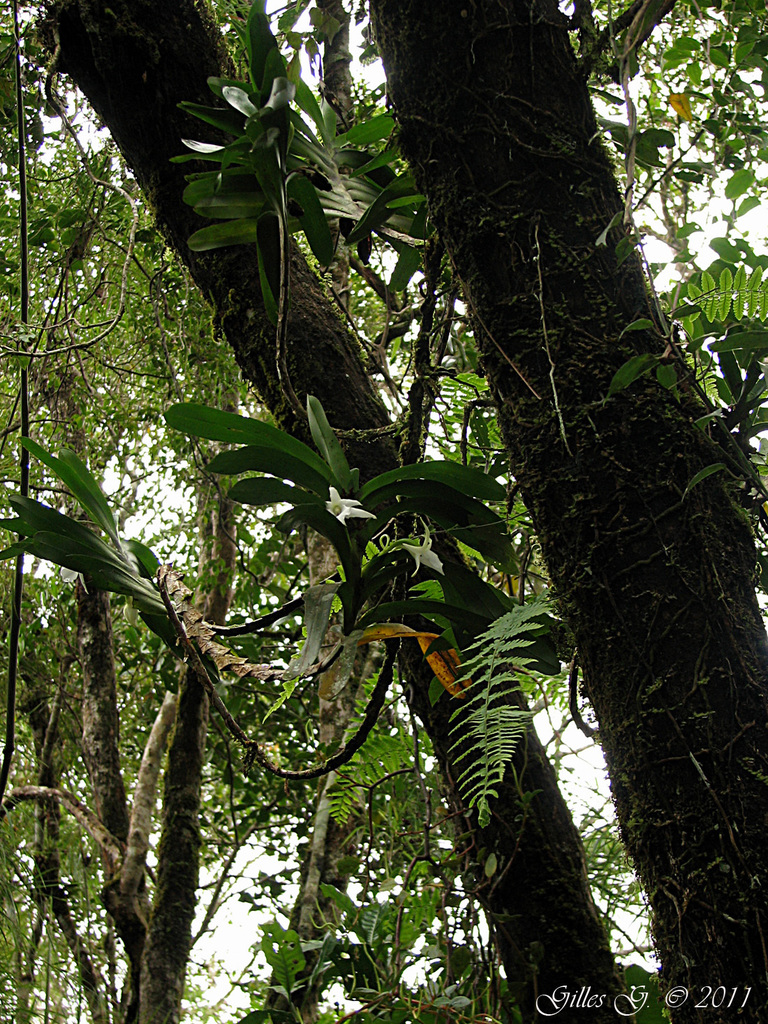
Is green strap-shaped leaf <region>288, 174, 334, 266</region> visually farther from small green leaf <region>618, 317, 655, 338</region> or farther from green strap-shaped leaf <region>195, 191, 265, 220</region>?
small green leaf <region>618, 317, 655, 338</region>

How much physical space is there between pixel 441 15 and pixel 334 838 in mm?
2194

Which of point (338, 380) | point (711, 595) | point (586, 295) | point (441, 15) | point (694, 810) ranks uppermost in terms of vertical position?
point (441, 15)

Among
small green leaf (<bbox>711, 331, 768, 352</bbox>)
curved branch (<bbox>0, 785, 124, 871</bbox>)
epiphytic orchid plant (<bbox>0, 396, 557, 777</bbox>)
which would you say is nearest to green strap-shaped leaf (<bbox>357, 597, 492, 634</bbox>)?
epiphytic orchid plant (<bbox>0, 396, 557, 777</bbox>)

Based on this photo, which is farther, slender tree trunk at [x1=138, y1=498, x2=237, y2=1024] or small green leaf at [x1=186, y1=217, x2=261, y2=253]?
slender tree trunk at [x1=138, y1=498, x2=237, y2=1024]

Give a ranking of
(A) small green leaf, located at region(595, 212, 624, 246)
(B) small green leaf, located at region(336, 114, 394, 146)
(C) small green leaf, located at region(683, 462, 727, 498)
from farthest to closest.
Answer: (B) small green leaf, located at region(336, 114, 394, 146), (A) small green leaf, located at region(595, 212, 624, 246), (C) small green leaf, located at region(683, 462, 727, 498)

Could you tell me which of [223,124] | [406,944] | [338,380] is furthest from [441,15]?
A: [406,944]

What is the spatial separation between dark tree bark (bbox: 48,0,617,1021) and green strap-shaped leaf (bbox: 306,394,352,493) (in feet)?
0.84

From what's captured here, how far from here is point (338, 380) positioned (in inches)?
51.3

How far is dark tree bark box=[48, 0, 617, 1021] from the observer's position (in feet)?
3.53

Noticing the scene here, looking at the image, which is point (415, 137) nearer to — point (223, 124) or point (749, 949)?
point (223, 124)

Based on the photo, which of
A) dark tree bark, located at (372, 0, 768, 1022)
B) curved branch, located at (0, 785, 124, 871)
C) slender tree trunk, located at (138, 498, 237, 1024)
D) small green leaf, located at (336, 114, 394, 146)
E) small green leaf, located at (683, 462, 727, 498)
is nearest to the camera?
dark tree bark, located at (372, 0, 768, 1022)

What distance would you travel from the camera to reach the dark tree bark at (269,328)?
3.53ft

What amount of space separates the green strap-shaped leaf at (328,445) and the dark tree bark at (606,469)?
210 millimetres

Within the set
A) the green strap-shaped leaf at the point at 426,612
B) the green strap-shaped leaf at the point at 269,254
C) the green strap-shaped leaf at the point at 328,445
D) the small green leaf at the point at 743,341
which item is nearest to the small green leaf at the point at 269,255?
the green strap-shaped leaf at the point at 269,254
